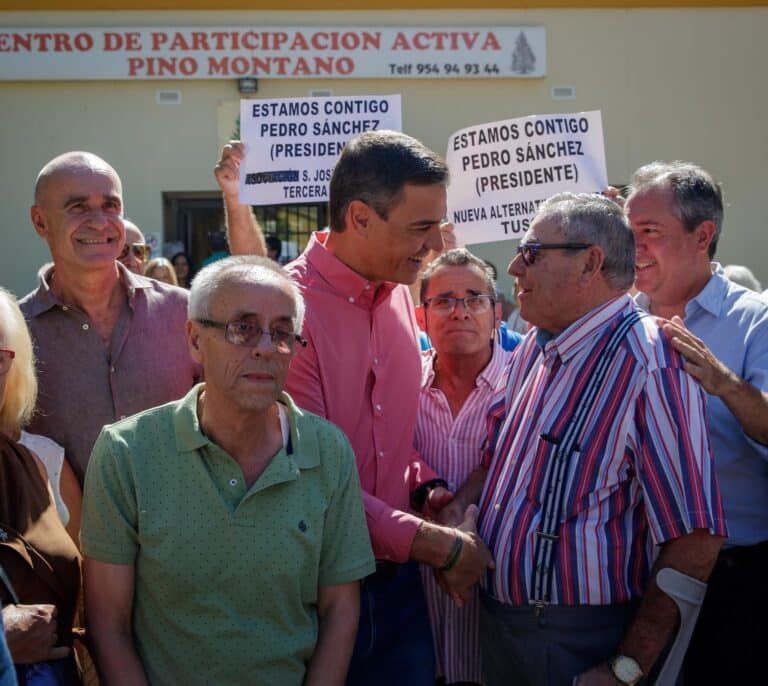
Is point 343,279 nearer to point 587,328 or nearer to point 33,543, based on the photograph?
point 587,328

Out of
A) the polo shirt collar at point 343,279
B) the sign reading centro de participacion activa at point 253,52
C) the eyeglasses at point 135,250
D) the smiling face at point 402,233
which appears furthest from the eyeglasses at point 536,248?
the sign reading centro de participacion activa at point 253,52

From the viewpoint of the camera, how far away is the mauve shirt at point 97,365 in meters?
3.29

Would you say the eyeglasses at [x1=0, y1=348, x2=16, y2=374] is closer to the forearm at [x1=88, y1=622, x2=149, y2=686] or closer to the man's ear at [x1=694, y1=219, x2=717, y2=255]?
the forearm at [x1=88, y1=622, x2=149, y2=686]

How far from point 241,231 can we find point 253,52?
7.96 m

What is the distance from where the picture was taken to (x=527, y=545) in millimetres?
2826

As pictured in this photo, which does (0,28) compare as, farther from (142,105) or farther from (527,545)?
(527,545)

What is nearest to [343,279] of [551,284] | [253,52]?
[551,284]

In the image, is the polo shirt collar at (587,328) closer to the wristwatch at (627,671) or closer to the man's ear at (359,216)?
the man's ear at (359,216)

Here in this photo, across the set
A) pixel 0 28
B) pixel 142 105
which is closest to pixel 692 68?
pixel 142 105

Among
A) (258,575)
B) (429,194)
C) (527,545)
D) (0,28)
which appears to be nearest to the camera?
(258,575)

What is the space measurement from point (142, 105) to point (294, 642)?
1004 centimetres

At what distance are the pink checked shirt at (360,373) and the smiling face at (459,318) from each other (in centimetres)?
45

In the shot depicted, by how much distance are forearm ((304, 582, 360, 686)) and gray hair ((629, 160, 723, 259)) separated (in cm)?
178

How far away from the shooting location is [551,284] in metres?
2.96
